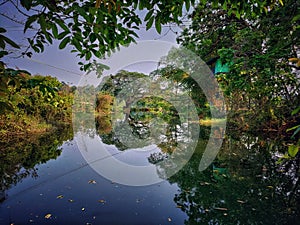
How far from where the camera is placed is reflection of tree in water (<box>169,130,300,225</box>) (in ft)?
7.63

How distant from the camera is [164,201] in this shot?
275cm

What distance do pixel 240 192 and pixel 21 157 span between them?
4.65 meters

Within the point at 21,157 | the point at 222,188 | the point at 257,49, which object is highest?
the point at 257,49

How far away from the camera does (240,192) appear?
2943mm

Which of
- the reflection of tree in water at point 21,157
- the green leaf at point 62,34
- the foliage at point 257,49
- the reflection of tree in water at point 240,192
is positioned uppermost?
the foliage at point 257,49

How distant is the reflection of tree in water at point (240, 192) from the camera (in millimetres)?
2324

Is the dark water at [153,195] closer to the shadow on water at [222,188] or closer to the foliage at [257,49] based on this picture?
the shadow on water at [222,188]

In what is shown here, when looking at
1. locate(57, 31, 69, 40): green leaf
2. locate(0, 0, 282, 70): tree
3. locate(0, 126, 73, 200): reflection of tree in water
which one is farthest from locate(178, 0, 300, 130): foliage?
locate(0, 126, 73, 200): reflection of tree in water

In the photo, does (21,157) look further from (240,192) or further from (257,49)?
(257,49)

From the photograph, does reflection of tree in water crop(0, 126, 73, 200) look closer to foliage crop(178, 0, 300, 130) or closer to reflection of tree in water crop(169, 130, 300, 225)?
reflection of tree in water crop(169, 130, 300, 225)

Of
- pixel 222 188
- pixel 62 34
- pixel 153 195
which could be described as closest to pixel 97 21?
pixel 62 34

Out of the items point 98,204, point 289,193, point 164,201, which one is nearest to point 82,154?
point 98,204

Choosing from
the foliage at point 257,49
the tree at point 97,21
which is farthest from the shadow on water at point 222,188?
the tree at point 97,21

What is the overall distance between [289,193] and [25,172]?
14.9 feet
